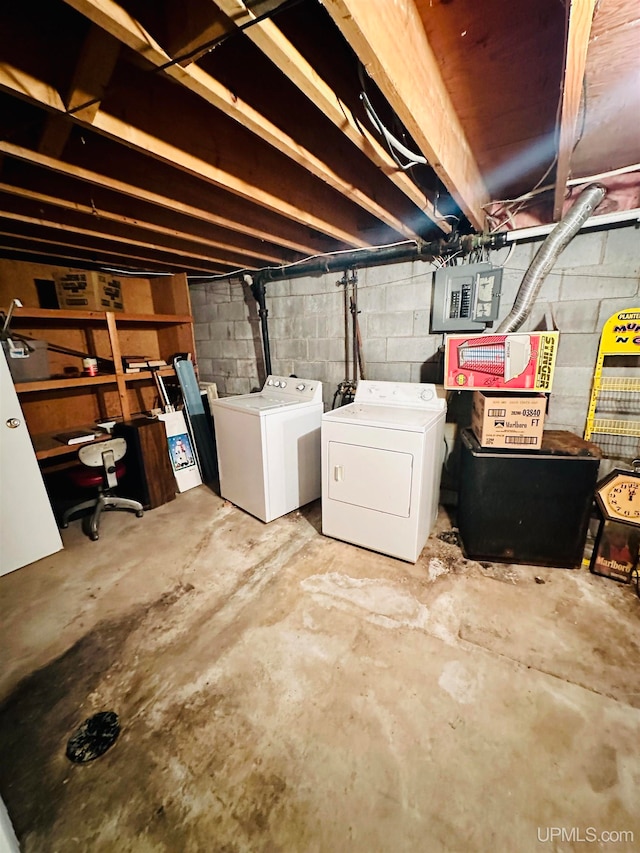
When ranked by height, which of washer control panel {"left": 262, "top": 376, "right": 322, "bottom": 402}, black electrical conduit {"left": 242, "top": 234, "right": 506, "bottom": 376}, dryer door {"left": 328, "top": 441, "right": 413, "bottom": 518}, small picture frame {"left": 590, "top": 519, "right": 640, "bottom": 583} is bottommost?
small picture frame {"left": 590, "top": 519, "right": 640, "bottom": 583}

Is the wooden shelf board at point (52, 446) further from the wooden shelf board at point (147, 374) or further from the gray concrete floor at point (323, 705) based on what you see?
the gray concrete floor at point (323, 705)

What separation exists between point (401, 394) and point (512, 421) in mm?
754

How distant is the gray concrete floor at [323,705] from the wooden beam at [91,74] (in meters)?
2.10

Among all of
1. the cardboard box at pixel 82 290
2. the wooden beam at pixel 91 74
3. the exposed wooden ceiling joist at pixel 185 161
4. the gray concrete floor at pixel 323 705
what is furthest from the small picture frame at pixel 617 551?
the cardboard box at pixel 82 290

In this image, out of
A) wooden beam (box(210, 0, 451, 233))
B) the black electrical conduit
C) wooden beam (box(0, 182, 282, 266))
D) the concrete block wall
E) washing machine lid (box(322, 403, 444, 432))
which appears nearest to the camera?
wooden beam (box(210, 0, 451, 233))

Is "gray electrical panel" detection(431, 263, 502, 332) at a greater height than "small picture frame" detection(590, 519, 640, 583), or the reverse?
"gray electrical panel" detection(431, 263, 502, 332)

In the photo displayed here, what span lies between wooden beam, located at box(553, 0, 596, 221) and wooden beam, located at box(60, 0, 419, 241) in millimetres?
831

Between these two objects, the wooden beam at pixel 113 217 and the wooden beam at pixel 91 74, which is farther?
the wooden beam at pixel 113 217

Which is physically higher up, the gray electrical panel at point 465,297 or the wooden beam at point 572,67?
the wooden beam at point 572,67

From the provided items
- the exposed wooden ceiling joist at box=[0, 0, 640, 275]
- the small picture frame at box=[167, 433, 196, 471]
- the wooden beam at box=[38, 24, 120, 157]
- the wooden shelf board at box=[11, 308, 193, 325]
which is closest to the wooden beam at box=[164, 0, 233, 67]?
the exposed wooden ceiling joist at box=[0, 0, 640, 275]

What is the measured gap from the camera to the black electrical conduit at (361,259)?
2.20 metres

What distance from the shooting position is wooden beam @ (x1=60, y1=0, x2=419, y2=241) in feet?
2.39

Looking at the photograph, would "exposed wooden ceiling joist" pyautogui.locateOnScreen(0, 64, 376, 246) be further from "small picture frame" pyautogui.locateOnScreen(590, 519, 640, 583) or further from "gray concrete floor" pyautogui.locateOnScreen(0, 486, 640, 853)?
"small picture frame" pyautogui.locateOnScreen(590, 519, 640, 583)

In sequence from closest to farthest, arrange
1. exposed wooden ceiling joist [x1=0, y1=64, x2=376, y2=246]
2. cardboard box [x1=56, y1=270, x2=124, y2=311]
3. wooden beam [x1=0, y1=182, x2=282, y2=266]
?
exposed wooden ceiling joist [x1=0, y1=64, x2=376, y2=246], wooden beam [x1=0, y1=182, x2=282, y2=266], cardboard box [x1=56, y1=270, x2=124, y2=311]
